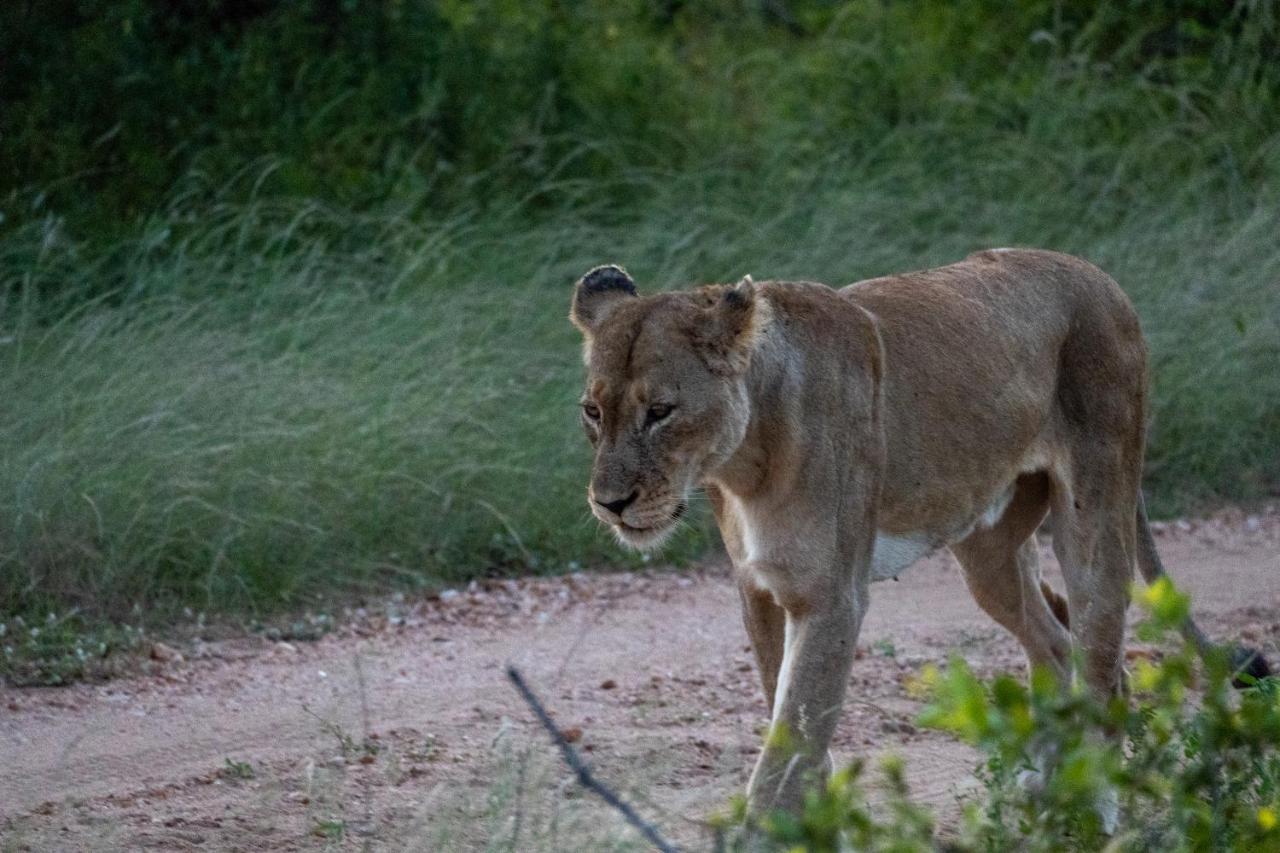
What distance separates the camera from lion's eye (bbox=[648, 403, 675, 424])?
3.95 m

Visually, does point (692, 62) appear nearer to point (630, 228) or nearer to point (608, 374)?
point (630, 228)

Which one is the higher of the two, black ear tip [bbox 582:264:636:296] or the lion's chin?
black ear tip [bbox 582:264:636:296]

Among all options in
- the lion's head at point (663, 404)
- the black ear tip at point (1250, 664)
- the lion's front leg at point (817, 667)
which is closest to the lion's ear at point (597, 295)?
the lion's head at point (663, 404)

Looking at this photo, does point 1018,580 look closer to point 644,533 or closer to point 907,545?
point 907,545

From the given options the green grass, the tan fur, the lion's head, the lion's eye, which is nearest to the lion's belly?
the tan fur

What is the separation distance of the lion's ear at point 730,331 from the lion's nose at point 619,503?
0.34m

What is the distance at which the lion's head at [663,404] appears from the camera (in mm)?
3916

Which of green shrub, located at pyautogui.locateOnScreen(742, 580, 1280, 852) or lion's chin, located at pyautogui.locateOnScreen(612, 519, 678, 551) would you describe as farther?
lion's chin, located at pyautogui.locateOnScreen(612, 519, 678, 551)

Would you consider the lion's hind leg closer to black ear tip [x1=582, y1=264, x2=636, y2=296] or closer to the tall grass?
the tall grass

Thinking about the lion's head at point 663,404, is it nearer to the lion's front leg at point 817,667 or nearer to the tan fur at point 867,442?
the tan fur at point 867,442

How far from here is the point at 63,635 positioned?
233 inches

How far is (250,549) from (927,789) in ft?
9.46

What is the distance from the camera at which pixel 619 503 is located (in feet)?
12.8

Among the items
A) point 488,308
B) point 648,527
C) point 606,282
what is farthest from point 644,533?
point 488,308
